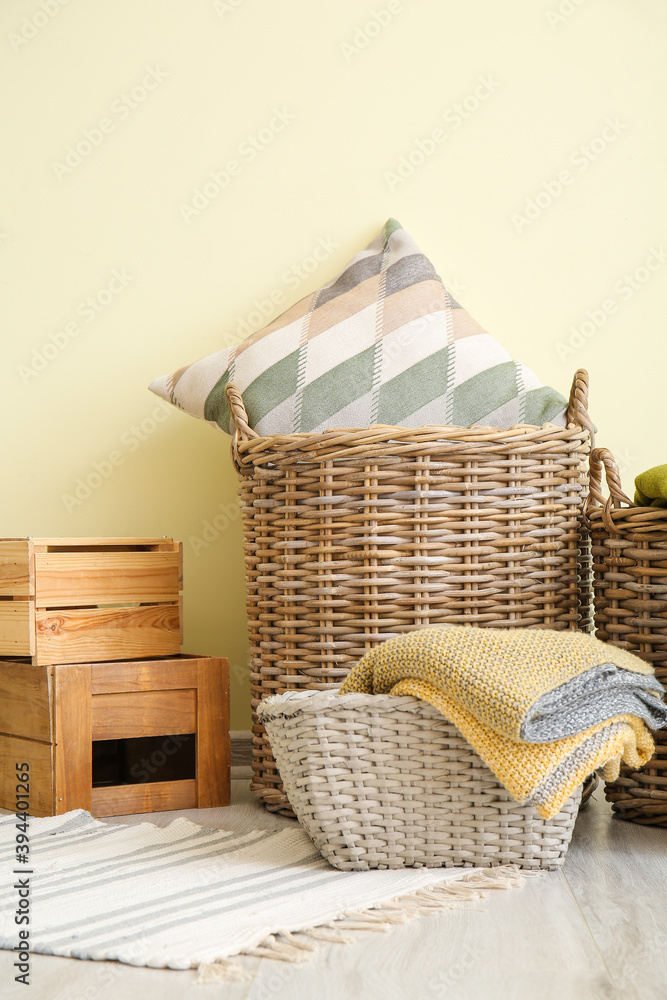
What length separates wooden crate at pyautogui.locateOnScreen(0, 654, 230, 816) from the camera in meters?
1.18

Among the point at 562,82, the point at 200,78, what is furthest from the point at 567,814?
the point at 200,78

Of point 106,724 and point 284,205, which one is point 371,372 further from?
point 106,724

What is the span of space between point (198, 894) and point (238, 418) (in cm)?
65

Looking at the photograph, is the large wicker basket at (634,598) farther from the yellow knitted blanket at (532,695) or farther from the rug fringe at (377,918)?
the rug fringe at (377,918)

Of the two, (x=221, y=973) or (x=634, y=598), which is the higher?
(x=634, y=598)

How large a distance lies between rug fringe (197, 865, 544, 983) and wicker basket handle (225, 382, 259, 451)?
2.14 feet

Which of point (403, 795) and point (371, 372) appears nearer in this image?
point (403, 795)

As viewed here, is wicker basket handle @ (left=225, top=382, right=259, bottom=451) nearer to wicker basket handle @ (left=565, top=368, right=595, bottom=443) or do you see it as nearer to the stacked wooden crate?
the stacked wooden crate

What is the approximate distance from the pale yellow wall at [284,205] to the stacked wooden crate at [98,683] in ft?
0.90

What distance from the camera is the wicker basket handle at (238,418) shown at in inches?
47.9

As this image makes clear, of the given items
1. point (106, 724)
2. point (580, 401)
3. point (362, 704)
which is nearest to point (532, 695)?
point (362, 704)

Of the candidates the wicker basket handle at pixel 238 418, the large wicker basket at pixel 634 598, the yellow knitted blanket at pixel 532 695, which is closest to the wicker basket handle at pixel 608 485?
the large wicker basket at pixel 634 598

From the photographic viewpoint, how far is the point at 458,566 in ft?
3.63

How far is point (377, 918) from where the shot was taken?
2.56 ft
